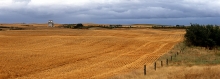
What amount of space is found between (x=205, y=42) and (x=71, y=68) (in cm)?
2486

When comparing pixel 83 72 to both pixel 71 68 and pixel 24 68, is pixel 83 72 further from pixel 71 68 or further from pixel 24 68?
pixel 24 68

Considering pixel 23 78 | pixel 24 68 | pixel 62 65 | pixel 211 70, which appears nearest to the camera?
pixel 211 70

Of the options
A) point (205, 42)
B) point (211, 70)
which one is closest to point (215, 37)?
point (205, 42)

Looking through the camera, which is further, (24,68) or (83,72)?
(24,68)

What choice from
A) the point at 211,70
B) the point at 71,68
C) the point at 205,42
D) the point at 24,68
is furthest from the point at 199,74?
the point at 205,42

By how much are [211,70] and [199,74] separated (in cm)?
123

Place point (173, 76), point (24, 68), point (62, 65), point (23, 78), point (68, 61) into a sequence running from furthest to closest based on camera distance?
point (68, 61)
point (62, 65)
point (24, 68)
point (23, 78)
point (173, 76)

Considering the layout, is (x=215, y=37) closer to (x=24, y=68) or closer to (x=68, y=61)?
(x=68, y=61)

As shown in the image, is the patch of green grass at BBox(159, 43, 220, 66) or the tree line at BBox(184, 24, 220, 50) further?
the tree line at BBox(184, 24, 220, 50)

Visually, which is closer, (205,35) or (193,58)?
(193,58)

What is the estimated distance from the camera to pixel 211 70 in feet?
63.1

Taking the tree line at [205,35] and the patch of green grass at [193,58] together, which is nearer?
the patch of green grass at [193,58]

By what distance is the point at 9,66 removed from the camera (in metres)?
28.6

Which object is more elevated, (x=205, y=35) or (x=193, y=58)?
(x=205, y=35)
